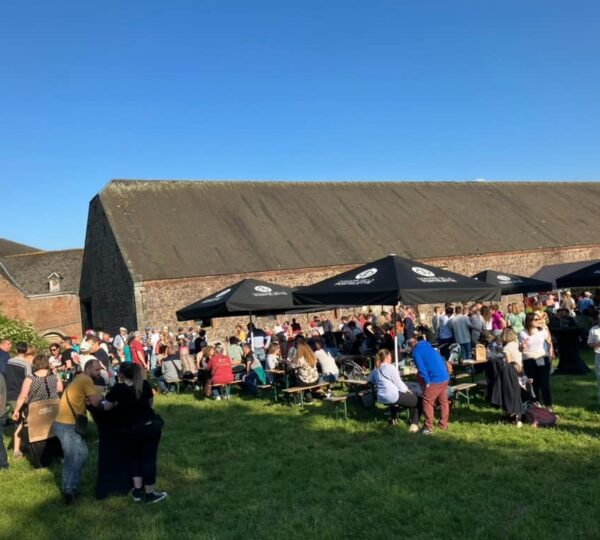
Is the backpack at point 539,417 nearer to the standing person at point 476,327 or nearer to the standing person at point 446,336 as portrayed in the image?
the standing person at point 446,336

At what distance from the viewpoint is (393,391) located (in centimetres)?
851

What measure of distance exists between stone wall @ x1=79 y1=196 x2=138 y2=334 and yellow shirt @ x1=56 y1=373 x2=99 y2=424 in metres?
18.7

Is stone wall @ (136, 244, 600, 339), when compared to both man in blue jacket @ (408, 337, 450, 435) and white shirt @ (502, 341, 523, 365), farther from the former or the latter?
white shirt @ (502, 341, 523, 365)

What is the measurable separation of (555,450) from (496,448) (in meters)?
0.69

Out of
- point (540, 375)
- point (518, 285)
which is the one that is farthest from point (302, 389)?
point (518, 285)

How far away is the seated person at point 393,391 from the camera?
8.47 m

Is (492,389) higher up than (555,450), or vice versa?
(492,389)

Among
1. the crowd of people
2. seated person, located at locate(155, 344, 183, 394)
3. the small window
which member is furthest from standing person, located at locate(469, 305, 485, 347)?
the small window

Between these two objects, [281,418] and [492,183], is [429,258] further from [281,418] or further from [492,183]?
[281,418]

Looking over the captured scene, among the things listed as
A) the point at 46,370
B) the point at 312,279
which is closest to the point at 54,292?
the point at 312,279

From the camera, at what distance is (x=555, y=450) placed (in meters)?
7.18

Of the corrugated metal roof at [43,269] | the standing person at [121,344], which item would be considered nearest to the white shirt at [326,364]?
the standing person at [121,344]

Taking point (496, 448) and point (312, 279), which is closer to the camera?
point (496, 448)

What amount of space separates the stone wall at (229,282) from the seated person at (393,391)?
1780 centimetres
